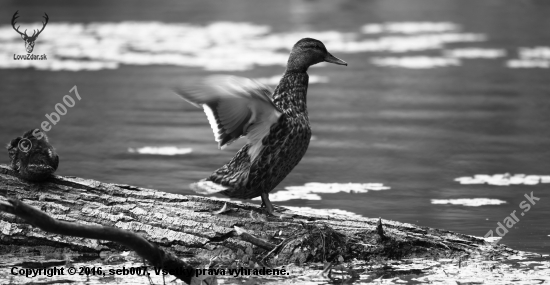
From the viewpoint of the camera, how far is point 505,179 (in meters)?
8.69

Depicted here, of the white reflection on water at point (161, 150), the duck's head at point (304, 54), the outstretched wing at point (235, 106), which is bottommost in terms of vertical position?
the outstretched wing at point (235, 106)

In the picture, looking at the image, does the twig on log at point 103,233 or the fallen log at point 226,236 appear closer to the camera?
the twig on log at point 103,233

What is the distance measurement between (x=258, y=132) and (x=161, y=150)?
15.4 ft

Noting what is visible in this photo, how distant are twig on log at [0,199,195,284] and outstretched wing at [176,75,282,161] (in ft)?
3.45

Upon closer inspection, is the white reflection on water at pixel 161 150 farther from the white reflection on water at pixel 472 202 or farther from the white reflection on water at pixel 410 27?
the white reflection on water at pixel 410 27

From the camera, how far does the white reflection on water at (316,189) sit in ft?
26.2

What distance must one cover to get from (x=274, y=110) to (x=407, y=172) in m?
3.95

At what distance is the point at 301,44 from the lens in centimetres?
631

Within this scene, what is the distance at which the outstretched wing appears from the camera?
5.38 meters

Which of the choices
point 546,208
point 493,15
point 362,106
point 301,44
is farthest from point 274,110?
point 493,15

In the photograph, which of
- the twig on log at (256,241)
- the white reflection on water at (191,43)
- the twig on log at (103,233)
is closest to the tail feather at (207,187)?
the twig on log at (256,241)

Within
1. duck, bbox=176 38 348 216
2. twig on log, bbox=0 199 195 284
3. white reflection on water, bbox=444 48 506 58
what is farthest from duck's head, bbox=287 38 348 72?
white reflection on water, bbox=444 48 506 58

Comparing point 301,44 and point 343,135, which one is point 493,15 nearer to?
point 343,135

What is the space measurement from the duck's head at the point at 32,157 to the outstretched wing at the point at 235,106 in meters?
1.19
